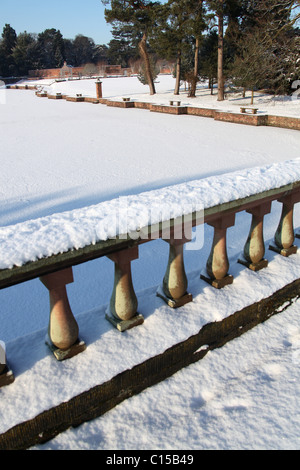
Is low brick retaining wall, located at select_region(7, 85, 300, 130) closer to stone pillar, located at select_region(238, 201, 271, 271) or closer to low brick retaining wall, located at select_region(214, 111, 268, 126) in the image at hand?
low brick retaining wall, located at select_region(214, 111, 268, 126)

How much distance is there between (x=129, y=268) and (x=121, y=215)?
1.00ft

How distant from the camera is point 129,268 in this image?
5.72 feet

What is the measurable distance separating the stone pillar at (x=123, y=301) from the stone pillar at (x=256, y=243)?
2.91ft

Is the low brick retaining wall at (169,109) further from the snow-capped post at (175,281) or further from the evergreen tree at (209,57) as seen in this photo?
the snow-capped post at (175,281)

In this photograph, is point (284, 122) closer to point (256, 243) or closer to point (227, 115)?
point (227, 115)

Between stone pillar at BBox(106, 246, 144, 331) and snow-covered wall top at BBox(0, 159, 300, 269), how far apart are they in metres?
0.23

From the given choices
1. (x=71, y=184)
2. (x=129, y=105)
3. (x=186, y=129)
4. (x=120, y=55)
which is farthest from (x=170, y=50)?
(x=120, y=55)

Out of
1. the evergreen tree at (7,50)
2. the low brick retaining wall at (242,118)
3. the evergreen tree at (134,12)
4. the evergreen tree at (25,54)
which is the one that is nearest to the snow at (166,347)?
the low brick retaining wall at (242,118)

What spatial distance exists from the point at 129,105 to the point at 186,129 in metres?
9.65

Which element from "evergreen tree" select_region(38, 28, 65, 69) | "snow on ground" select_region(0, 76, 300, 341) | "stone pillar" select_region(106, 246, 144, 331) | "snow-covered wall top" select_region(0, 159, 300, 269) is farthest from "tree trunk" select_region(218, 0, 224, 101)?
"evergreen tree" select_region(38, 28, 65, 69)

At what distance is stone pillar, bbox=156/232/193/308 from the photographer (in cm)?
192

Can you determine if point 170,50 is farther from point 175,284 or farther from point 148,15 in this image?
point 175,284

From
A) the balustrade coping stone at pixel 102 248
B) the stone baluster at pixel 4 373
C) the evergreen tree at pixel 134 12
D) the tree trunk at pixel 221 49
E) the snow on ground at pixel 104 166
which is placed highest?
the evergreen tree at pixel 134 12

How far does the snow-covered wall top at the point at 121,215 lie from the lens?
4.34ft
